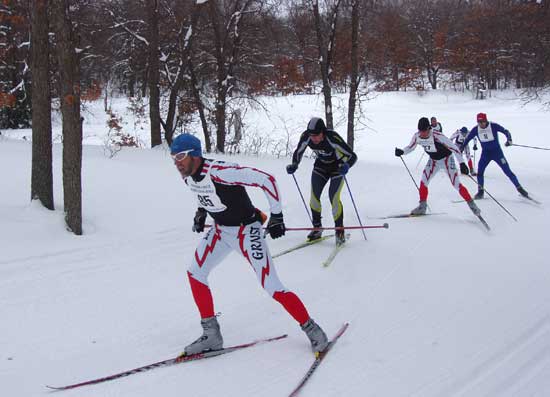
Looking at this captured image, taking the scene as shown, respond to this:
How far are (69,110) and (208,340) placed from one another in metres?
3.78

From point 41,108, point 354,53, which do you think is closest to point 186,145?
point 41,108

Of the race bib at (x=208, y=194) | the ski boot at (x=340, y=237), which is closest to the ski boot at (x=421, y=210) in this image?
the ski boot at (x=340, y=237)

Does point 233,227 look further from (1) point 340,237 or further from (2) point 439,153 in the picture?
(2) point 439,153

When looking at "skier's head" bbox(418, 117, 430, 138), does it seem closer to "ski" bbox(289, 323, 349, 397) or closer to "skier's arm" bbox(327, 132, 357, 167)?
"skier's arm" bbox(327, 132, 357, 167)

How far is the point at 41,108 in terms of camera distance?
6.80 m

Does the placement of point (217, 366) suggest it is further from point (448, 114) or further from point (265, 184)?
point (448, 114)

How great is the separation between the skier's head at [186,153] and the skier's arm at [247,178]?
15 centimetres

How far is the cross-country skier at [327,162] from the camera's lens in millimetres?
6477

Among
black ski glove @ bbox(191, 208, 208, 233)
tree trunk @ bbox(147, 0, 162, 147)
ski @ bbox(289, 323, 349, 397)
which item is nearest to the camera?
ski @ bbox(289, 323, 349, 397)

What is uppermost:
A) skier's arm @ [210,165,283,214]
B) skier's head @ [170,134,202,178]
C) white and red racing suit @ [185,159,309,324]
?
skier's head @ [170,134,202,178]

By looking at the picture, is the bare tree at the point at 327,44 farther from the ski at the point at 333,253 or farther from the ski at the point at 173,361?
the ski at the point at 173,361

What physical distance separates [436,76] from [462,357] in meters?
42.6

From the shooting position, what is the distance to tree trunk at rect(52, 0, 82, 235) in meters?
5.88

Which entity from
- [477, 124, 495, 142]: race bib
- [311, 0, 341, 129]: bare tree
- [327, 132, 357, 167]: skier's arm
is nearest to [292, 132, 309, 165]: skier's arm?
[327, 132, 357, 167]: skier's arm
